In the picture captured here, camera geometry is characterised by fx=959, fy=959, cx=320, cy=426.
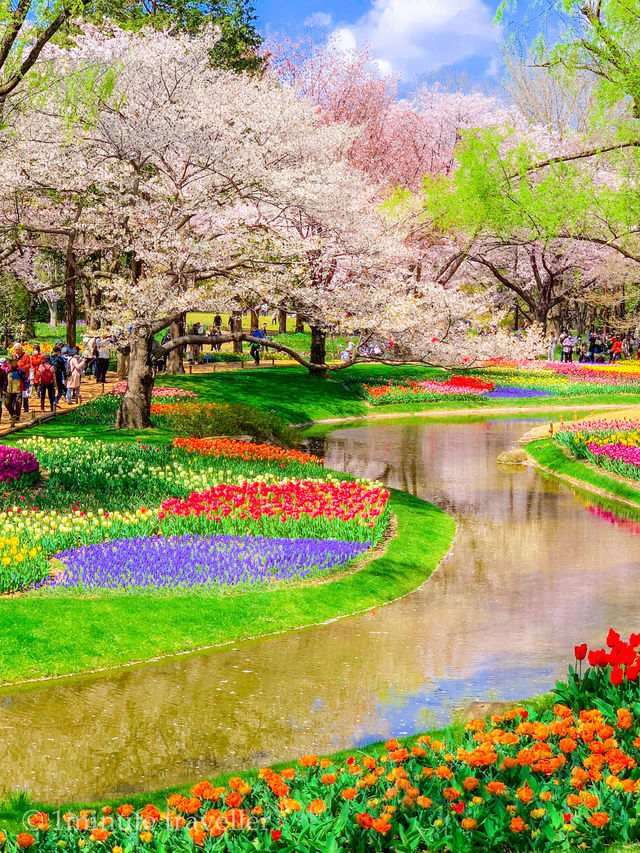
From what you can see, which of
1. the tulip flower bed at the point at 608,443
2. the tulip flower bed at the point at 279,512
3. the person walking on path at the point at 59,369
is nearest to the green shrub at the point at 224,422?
the person walking on path at the point at 59,369

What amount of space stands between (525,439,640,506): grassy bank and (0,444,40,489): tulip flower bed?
12.3 metres

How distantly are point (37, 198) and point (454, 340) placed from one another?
14.2 meters

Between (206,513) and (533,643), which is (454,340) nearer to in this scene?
(206,513)

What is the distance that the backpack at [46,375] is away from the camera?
89.5ft

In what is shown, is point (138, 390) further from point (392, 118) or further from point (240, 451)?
point (392, 118)

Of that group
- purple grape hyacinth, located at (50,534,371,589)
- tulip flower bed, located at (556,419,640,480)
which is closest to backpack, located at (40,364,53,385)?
purple grape hyacinth, located at (50,534,371,589)

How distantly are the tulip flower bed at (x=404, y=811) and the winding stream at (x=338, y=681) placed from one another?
168 cm

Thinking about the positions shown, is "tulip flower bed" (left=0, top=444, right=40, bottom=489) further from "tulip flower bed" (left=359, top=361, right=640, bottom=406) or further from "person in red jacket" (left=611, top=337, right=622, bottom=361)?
"person in red jacket" (left=611, top=337, right=622, bottom=361)

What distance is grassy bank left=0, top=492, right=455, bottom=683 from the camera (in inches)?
421

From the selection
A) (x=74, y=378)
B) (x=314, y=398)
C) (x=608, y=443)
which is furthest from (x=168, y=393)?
(x=608, y=443)

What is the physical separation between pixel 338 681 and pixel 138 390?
16.0m

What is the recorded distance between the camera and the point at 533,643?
1153 cm

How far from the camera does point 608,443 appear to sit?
24016 millimetres

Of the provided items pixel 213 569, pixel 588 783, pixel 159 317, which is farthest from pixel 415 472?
pixel 588 783
